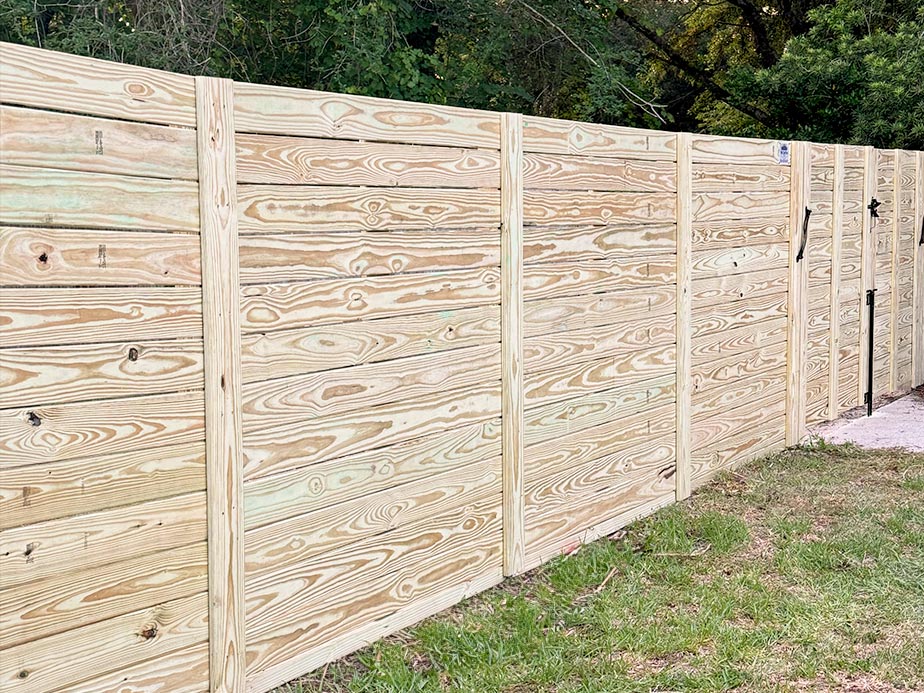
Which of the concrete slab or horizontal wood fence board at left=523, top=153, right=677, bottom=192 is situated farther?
the concrete slab

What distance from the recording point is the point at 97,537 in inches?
112

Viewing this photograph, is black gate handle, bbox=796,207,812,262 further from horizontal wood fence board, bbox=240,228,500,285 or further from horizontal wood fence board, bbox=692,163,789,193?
horizontal wood fence board, bbox=240,228,500,285

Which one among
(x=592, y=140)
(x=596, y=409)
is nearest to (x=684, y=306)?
(x=596, y=409)

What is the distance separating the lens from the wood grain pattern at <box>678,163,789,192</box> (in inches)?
237

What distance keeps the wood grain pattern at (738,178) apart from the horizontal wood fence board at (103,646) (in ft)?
12.8

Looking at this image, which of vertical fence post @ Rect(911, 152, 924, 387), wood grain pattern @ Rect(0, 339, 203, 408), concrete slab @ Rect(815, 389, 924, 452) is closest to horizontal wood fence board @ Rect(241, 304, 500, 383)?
wood grain pattern @ Rect(0, 339, 203, 408)

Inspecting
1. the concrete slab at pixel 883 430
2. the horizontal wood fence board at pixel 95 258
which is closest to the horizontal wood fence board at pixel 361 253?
the horizontal wood fence board at pixel 95 258

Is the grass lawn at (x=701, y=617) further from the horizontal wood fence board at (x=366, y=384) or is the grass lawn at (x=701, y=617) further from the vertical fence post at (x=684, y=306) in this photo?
the horizontal wood fence board at (x=366, y=384)

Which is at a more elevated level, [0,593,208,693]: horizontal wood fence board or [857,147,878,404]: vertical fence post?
[857,147,878,404]: vertical fence post

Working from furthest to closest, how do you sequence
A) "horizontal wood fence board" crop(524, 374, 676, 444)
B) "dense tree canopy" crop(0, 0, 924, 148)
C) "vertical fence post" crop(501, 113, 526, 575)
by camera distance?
"dense tree canopy" crop(0, 0, 924, 148), "horizontal wood fence board" crop(524, 374, 676, 444), "vertical fence post" crop(501, 113, 526, 575)

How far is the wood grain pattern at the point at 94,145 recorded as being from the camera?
8.66 feet

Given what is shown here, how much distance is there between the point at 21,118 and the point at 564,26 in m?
13.0

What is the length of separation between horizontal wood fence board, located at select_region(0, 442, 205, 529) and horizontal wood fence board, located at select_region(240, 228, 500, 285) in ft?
2.02

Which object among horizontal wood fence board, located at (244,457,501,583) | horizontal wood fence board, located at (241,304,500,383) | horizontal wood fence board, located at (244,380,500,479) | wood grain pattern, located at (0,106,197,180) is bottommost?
horizontal wood fence board, located at (244,457,501,583)
